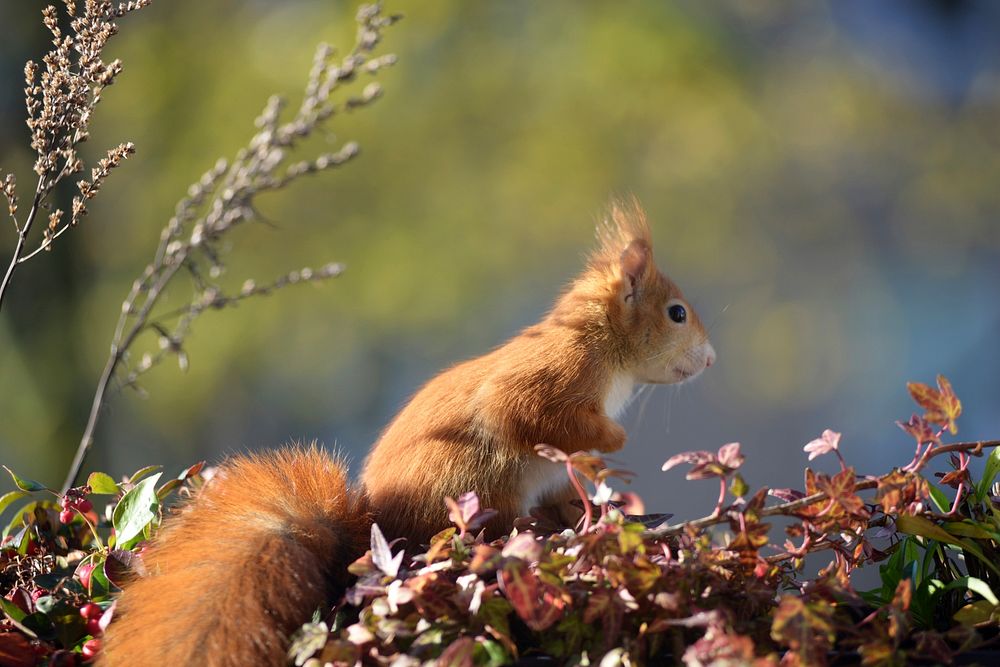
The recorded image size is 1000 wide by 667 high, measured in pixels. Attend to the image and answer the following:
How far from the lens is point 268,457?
905 mm

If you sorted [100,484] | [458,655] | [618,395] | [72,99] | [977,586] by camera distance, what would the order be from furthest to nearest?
1. [618,395]
2. [100,484]
3. [72,99]
4. [977,586]
5. [458,655]

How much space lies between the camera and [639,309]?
3.69ft

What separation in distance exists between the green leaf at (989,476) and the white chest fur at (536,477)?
15.0 inches

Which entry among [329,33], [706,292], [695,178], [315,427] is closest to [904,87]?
[695,178]

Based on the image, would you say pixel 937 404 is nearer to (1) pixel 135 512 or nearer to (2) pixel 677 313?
(2) pixel 677 313

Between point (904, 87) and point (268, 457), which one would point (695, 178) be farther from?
point (268, 457)

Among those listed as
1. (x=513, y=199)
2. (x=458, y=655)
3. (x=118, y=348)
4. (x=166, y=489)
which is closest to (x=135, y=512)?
(x=166, y=489)

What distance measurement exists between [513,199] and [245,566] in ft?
8.37

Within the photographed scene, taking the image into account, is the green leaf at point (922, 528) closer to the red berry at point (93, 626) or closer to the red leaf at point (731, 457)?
the red leaf at point (731, 457)

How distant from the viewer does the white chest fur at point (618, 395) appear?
1079mm

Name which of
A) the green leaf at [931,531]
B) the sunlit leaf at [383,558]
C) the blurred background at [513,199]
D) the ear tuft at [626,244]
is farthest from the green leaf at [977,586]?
the blurred background at [513,199]

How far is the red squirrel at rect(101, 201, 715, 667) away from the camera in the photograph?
668 mm

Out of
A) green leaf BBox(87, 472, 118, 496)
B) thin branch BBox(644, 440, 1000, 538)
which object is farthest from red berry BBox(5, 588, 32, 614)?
thin branch BBox(644, 440, 1000, 538)

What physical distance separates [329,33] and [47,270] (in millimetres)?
1266
